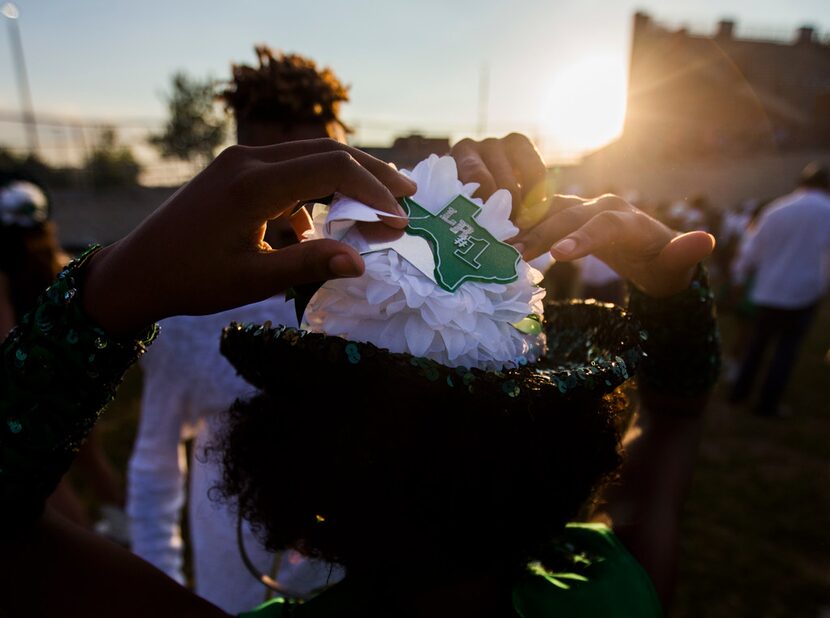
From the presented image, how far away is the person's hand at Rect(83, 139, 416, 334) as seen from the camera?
0.71 meters

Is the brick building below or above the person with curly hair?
above

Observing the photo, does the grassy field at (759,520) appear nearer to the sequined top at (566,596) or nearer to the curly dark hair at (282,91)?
the sequined top at (566,596)

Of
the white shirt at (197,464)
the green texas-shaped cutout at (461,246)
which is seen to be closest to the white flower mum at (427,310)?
the green texas-shaped cutout at (461,246)

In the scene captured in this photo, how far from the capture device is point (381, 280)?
2.63ft

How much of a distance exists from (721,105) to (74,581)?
2288cm

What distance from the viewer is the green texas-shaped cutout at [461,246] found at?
2.82ft

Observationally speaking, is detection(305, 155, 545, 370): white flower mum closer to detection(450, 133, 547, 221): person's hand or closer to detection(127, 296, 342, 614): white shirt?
detection(450, 133, 547, 221): person's hand

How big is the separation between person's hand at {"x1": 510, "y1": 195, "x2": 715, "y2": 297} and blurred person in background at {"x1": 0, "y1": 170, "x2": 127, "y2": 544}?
8.73 feet

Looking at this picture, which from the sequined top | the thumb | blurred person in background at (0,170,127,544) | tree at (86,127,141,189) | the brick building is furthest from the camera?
the brick building

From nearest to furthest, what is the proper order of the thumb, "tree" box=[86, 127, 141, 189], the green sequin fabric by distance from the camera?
the thumb → the green sequin fabric → "tree" box=[86, 127, 141, 189]

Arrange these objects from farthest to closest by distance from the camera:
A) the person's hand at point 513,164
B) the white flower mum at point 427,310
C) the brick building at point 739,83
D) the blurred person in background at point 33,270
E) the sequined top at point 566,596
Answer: the brick building at point 739,83 < the blurred person in background at point 33,270 < the person's hand at point 513,164 < the sequined top at point 566,596 < the white flower mum at point 427,310

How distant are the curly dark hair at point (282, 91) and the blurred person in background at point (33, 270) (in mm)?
1661

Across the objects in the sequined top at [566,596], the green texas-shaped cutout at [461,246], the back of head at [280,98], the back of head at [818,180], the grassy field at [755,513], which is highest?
the back of head at [280,98]

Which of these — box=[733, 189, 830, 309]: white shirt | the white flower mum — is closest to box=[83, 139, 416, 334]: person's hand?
the white flower mum
